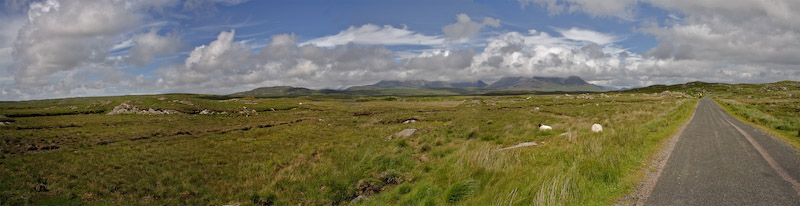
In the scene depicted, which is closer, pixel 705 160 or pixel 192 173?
pixel 705 160

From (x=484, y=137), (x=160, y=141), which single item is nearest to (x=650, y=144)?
(x=484, y=137)

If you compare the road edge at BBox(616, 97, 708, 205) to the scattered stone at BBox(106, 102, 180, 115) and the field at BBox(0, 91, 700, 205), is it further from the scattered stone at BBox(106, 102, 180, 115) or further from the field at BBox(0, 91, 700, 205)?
the scattered stone at BBox(106, 102, 180, 115)

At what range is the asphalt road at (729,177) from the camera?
7.96 metres

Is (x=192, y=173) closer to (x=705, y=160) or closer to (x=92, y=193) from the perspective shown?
(x=92, y=193)

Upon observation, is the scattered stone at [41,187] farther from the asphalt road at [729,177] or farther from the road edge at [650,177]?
the asphalt road at [729,177]

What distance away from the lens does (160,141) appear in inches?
1062

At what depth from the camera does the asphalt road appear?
7.96m

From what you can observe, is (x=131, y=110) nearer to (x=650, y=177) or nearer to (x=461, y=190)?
(x=461, y=190)

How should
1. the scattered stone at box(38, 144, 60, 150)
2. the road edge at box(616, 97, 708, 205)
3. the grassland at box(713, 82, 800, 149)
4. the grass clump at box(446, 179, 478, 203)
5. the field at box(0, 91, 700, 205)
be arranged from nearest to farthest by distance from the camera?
the road edge at box(616, 97, 708, 205)
the field at box(0, 91, 700, 205)
the grass clump at box(446, 179, 478, 203)
the grassland at box(713, 82, 800, 149)
the scattered stone at box(38, 144, 60, 150)

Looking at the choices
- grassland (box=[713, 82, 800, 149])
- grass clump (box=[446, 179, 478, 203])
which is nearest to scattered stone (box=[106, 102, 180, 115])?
grass clump (box=[446, 179, 478, 203])

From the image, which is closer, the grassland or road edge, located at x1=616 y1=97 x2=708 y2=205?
road edge, located at x1=616 y1=97 x2=708 y2=205

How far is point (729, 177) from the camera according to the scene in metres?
9.74

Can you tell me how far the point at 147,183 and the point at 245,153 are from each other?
8.08 meters

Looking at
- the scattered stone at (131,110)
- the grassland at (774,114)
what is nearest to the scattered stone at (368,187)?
the grassland at (774,114)
